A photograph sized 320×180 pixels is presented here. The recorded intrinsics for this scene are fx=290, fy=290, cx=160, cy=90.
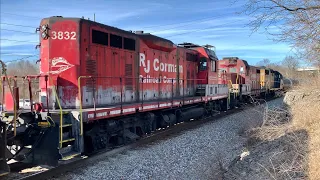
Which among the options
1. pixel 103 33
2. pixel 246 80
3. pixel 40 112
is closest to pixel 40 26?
pixel 103 33

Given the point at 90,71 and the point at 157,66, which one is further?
the point at 157,66

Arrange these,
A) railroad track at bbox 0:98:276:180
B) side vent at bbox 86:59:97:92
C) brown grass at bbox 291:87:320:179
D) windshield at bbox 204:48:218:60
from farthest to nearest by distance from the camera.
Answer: windshield at bbox 204:48:218:60 → side vent at bbox 86:59:97:92 → brown grass at bbox 291:87:320:179 → railroad track at bbox 0:98:276:180

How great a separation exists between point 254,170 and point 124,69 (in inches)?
195

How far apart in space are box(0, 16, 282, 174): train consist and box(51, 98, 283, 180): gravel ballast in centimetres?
67

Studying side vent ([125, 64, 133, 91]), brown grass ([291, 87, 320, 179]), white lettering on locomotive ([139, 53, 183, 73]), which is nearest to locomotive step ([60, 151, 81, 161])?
side vent ([125, 64, 133, 91])

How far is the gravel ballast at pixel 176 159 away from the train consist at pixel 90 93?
67cm

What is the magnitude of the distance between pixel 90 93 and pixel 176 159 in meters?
2.99

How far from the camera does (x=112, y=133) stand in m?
8.33

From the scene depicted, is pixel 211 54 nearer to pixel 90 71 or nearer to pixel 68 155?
pixel 90 71

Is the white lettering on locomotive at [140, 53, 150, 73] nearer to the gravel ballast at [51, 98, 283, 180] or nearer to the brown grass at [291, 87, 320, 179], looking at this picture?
the gravel ballast at [51, 98, 283, 180]

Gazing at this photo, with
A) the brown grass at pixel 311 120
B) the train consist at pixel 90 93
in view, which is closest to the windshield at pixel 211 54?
the train consist at pixel 90 93

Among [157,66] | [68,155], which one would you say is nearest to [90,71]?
[68,155]

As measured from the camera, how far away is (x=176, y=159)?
7750mm

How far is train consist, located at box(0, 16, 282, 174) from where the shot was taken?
6258 mm
